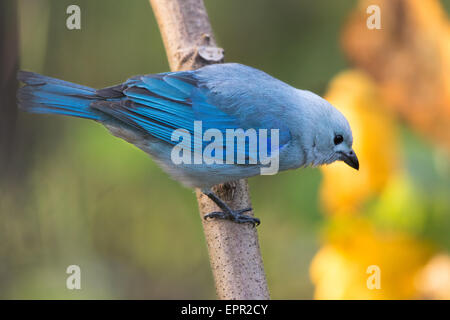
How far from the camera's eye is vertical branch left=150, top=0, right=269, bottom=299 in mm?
2449

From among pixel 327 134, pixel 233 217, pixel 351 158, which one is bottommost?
pixel 233 217

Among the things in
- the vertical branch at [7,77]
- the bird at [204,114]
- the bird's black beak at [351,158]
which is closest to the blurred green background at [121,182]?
the vertical branch at [7,77]

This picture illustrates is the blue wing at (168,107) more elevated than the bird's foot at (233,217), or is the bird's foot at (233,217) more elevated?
the blue wing at (168,107)

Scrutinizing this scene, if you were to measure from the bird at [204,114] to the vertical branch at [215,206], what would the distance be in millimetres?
78

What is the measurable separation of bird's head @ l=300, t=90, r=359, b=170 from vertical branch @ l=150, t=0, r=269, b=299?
0.43 metres

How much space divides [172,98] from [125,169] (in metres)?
1.28

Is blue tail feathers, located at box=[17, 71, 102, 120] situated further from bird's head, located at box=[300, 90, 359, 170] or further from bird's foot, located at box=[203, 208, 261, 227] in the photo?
bird's head, located at box=[300, 90, 359, 170]

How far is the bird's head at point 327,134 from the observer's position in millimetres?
2900

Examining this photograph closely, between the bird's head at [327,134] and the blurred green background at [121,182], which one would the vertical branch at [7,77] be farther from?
the bird's head at [327,134]

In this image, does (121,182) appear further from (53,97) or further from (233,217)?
(233,217)

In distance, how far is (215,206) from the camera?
9.34 ft

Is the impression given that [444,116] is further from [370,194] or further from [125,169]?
[125,169]

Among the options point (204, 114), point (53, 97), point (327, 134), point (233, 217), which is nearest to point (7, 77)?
point (53, 97)

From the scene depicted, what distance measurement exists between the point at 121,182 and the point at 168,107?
1436 millimetres
